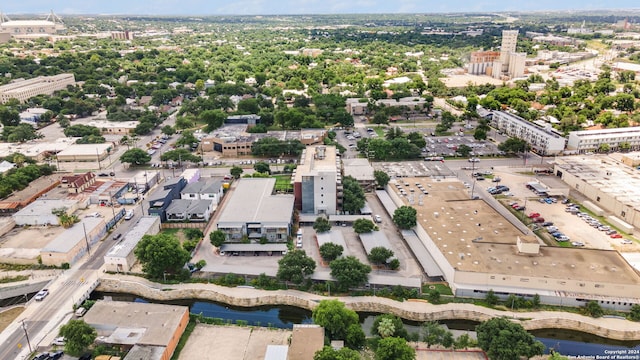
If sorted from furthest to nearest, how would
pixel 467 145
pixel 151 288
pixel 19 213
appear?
pixel 467 145 < pixel 19 213 < pixel 151 288

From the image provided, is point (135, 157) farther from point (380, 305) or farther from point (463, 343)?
point (463, 343)

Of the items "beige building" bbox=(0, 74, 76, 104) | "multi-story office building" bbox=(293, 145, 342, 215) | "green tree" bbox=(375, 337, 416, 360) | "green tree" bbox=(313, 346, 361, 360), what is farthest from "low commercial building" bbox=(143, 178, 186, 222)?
"beige building" bbox=(0, 74, 76, 104)

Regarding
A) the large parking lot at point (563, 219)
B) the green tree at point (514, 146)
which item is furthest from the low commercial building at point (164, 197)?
the green tree at point (514, 146)

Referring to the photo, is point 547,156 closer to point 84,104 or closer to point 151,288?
point 151,288

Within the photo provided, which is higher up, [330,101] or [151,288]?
[330,101]

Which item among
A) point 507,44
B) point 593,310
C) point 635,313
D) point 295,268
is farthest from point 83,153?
point 507,44

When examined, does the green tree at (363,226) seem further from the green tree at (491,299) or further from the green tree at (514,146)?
the green tree at (514,146)

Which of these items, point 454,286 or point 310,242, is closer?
point 454,286

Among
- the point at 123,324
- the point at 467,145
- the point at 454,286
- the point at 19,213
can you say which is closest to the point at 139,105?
the point at 19,213
